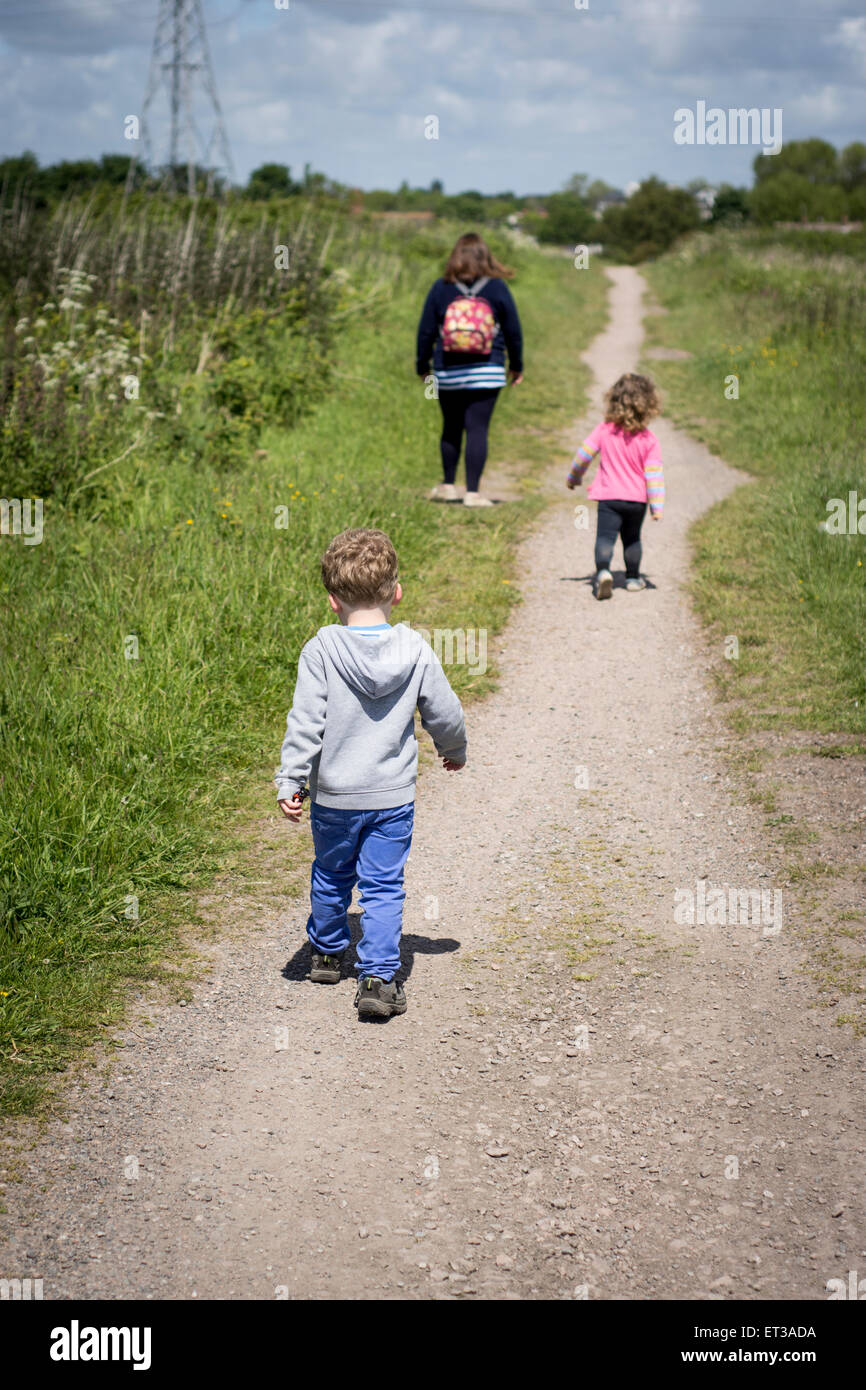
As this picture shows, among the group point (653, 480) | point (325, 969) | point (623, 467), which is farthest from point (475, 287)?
point (325, 969)

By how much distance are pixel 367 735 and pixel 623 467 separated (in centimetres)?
433

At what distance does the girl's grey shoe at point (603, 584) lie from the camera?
7.21m

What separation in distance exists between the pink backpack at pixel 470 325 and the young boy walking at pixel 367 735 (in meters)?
4.87

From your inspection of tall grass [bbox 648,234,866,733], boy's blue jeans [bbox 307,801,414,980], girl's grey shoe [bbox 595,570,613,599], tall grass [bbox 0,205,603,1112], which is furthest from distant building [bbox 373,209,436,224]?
boy's blue jeans [bbox 307,801,414,980]

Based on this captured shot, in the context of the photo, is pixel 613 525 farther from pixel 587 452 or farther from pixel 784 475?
pixel 784 475

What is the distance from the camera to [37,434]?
7.61m

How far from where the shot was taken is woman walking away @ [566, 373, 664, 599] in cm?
691

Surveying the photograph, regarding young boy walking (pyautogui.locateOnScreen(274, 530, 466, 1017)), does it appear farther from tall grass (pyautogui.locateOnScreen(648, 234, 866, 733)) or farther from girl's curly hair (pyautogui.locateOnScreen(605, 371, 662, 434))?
girl's curly hair (pyautogui.locateOnScreen(605, 371, 662, 434))

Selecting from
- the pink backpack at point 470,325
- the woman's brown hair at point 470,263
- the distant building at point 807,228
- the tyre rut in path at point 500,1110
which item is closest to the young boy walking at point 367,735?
the tyre rut in path at point 500,1110

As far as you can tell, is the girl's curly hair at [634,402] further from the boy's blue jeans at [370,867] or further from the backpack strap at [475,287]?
the boy's blue jeans at [370,867]

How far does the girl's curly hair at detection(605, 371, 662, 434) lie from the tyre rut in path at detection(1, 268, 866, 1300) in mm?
3137

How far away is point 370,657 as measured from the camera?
3277 millimetres
